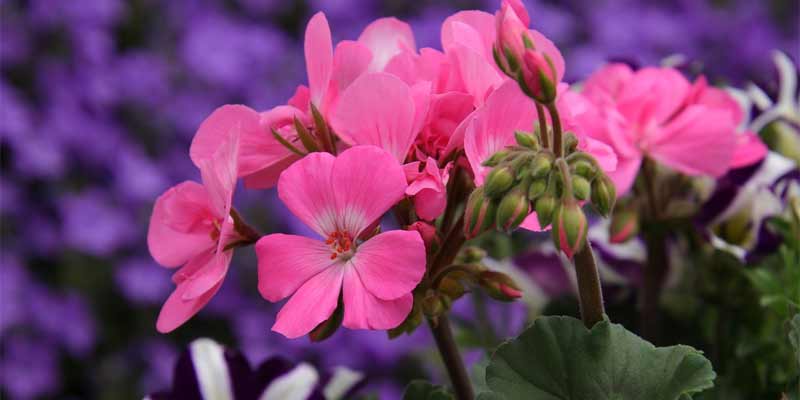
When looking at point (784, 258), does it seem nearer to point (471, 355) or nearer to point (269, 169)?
point (269, 169)

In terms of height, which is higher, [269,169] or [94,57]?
[269,169]

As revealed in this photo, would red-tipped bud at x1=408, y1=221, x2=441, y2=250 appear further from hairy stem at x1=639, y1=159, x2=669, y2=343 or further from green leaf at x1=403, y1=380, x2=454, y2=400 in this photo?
hairy stem at x1=639, y1=159, x2=669, y2=343

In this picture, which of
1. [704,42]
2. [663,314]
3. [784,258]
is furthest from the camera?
[704,42]

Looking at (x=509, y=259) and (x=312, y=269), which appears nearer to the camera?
(x=312, y=269)

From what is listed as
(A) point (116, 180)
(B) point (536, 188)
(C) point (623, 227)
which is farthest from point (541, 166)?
(A) point (116, 180)

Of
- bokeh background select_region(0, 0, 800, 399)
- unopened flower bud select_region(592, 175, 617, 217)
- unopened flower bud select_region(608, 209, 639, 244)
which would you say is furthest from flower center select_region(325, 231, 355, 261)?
bokeh background select_region(0, 0, 800, 399)

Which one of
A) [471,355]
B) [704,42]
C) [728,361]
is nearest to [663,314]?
A: [728,361]

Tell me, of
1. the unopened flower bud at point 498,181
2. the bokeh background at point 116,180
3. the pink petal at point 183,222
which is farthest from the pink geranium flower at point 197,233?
the bokeh background at point 116,180
